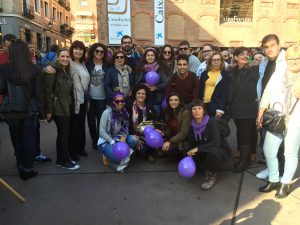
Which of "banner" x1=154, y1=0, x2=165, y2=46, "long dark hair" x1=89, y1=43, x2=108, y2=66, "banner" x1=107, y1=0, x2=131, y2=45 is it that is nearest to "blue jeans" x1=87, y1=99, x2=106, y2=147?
"long dark hair" x1=89, y1=43, x2=108, y2=66

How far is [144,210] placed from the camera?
10.3 feet

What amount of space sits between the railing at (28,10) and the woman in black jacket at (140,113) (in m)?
23.4

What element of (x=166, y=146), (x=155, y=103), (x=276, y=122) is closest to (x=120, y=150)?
(x=166, y=146)

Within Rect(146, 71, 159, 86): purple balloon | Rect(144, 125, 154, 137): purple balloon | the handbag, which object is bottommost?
Rect(144, 125, 154, 137): purple balloon

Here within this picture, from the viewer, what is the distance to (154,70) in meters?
4.89

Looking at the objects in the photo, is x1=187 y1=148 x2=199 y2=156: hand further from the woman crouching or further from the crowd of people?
the woman crouching

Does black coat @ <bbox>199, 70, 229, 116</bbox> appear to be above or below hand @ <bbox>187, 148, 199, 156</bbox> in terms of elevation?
above

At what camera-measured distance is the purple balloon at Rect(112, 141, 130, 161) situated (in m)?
3.98

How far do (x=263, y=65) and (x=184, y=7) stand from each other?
23.3 metres

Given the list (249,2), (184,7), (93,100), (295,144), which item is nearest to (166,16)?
(184,7)

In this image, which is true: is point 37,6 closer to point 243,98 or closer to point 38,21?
point 38,21

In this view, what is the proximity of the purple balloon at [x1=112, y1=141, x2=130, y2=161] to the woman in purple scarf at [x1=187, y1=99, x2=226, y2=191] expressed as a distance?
86 cm

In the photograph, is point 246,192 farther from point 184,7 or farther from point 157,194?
point 184,7

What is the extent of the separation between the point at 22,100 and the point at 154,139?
181 cm
